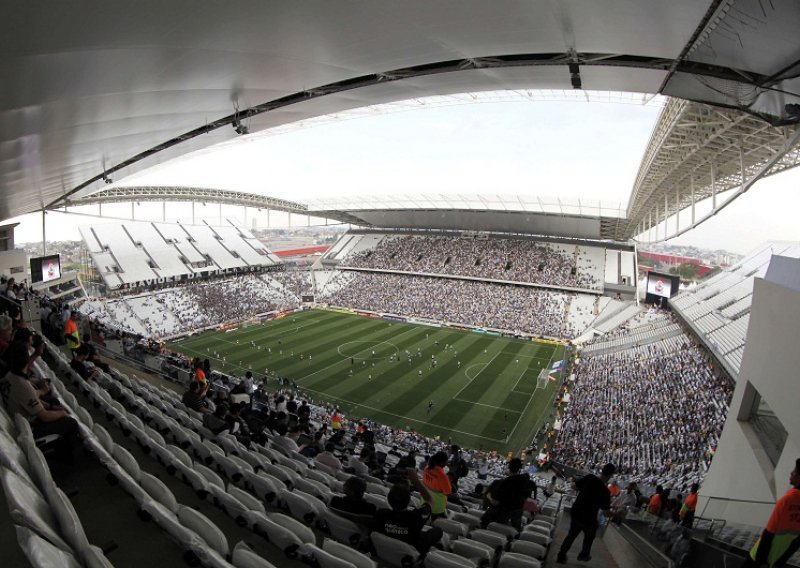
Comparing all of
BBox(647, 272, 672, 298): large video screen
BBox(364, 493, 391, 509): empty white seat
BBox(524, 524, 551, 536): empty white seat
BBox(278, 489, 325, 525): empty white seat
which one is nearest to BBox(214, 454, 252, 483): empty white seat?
BBox(278, 489, 325, 525): empty white seat

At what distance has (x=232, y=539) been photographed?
3.94 metres

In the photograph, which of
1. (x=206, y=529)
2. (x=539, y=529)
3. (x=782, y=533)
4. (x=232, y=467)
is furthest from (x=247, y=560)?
(x=782, y=533)

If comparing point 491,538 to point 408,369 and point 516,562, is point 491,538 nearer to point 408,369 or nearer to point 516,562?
point 516,562

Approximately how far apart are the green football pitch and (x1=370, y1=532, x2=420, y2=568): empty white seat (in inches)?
652

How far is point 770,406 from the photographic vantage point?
690 centimetres

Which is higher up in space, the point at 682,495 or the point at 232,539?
the point at 232,539

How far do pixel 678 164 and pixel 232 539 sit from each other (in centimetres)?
2022

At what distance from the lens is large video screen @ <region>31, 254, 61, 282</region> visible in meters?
32.2

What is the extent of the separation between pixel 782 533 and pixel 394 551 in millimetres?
2987

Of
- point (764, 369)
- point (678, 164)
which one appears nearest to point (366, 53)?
point (764, 369)

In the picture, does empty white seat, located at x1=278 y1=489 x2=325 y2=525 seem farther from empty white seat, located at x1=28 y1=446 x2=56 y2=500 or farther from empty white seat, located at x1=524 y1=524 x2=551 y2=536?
empty white seat, located at x1=524 y1=524 x2=551 y2=536

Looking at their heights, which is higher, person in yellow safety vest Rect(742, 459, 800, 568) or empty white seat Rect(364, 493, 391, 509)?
person in yellow safety vest Rect(742, 459, 800, 568)

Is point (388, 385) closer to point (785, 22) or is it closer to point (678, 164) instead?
point (678, 164)

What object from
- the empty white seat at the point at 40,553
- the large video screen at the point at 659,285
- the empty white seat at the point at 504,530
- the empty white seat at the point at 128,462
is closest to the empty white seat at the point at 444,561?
the empty white seat at the point at 504,530
